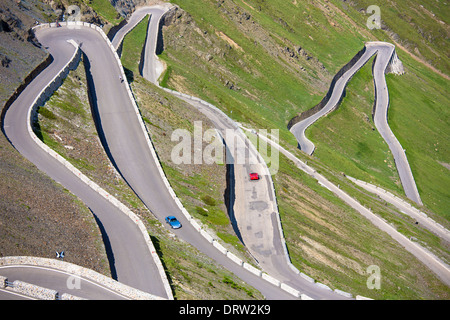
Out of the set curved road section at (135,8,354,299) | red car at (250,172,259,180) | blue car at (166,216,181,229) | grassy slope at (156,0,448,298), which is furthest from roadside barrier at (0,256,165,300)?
red car at (250,172,259,180)

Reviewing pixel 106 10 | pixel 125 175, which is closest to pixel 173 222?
pixel 125 175

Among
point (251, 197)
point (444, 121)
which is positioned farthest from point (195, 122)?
point (444, 121)

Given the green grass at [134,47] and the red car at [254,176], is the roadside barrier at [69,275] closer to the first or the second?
the red car at [254,176]

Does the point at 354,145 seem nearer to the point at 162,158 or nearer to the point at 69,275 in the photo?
the point at 162,158

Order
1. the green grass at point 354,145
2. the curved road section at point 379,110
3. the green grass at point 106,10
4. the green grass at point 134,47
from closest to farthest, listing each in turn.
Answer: the green grass at point 134,47
the green grass at point 354,145
the curved road section at point 379,110
the green grass at point 106,10

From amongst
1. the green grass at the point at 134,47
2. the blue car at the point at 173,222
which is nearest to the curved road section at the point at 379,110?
the green grass at the point at 134,47

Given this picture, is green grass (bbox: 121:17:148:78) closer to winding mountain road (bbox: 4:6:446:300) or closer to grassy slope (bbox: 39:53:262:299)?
winding mountain road (bbox: 4:6:446:300)
